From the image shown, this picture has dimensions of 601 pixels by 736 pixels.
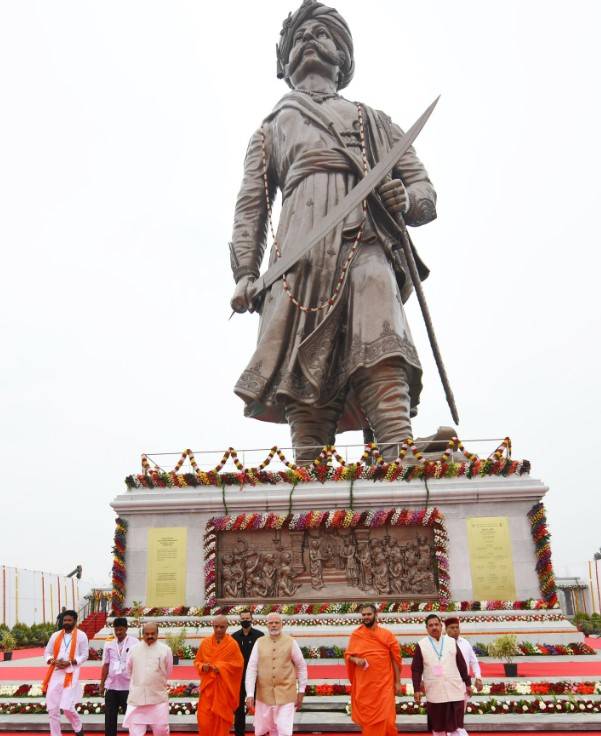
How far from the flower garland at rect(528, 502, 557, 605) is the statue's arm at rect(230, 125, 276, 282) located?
20.8ft

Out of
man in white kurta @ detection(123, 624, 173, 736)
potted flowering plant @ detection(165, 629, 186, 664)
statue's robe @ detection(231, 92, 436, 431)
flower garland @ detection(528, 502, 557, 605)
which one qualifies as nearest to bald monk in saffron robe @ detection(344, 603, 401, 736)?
man in white kurta @ detection(123, 624, 173, 736)

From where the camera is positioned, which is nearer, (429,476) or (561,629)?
(561,629)

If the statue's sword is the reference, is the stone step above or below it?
below

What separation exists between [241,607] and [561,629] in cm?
403

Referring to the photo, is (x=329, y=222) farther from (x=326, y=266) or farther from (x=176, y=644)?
(x=176, y=644)

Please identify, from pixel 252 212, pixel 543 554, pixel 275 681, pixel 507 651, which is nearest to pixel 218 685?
pixel 275 681

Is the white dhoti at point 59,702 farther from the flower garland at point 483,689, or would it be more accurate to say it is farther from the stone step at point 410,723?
the flower garland at point 483,689

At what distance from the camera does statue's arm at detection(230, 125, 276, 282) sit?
1279 centimetres

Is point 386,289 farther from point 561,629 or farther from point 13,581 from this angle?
point 13,581

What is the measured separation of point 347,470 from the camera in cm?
986

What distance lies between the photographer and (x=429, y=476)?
384 inches

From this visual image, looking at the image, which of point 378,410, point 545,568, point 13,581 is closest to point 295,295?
point 378,410

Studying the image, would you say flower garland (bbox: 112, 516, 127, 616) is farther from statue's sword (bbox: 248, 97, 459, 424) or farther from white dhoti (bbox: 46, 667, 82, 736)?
statue's sword (bbox: 248, 97, 459, 424)

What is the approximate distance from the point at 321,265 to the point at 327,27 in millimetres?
5122
